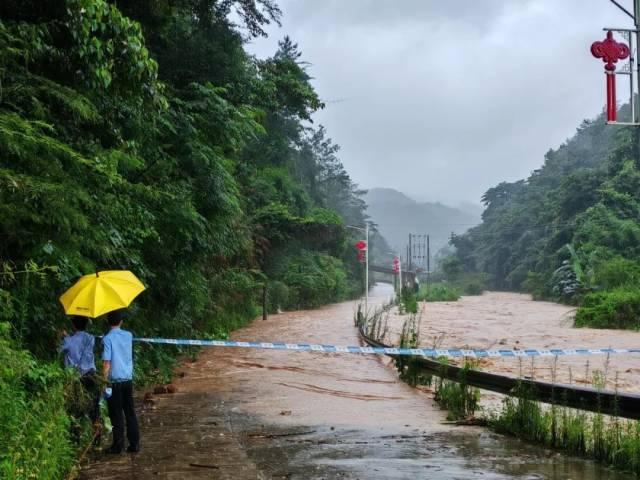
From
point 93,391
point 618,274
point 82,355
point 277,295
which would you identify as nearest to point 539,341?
point 618,274

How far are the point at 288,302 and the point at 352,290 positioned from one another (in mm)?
26669

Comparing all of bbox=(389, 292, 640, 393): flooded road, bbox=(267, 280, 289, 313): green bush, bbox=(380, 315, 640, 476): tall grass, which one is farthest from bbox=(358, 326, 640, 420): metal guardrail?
bbox=(267, 280, 289, 313): green bush

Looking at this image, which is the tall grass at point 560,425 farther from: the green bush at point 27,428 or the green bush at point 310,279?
the green bush at point 310,279

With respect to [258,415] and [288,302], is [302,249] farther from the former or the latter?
[258,415]

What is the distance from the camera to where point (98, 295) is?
6.35 m

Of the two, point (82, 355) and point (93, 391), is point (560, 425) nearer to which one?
point (93, 391)

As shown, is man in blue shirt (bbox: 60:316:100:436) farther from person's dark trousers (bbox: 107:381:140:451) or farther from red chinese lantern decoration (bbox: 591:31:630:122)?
red chinese lantern decoration (bbox: 591:31:630:122)

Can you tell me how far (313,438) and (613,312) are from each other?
22.6 metres

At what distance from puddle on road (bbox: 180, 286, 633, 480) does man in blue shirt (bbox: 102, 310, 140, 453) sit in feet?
4.13

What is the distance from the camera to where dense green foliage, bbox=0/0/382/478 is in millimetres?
6055

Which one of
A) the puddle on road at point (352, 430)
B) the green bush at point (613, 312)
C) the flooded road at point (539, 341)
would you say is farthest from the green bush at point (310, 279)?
the puddle on road at point (352, 430)

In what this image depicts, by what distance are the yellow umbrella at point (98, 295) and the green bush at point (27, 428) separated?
875 mm

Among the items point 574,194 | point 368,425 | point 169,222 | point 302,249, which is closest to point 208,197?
point 169,222

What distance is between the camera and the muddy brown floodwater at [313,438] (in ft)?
18.9
